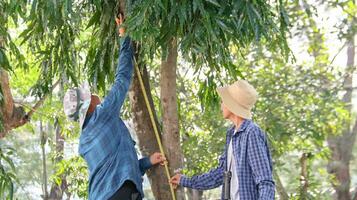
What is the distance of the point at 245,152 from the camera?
209 centimetres

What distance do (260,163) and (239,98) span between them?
0.85ft

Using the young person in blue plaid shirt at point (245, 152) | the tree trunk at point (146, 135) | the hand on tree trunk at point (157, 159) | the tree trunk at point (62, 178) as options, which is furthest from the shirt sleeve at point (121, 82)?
the tree trunk at point (62, 178)

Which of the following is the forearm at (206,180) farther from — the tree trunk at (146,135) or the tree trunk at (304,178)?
the tree trunk at (304,178)

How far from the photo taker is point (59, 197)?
24.8ft

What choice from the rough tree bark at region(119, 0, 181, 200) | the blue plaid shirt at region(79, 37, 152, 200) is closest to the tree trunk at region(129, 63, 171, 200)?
the rough tree bark at region(119, 0, 181, 200)

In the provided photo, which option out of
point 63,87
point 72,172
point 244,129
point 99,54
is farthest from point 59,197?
point 244,129

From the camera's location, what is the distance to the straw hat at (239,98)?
2.17 meters

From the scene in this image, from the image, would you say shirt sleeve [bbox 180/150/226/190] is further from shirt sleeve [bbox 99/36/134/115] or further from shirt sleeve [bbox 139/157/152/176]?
shirt sleeve [bbox 99/36/134/115]

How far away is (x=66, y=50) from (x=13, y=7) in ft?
1.52

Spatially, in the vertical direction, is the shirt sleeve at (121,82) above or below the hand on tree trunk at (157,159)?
above

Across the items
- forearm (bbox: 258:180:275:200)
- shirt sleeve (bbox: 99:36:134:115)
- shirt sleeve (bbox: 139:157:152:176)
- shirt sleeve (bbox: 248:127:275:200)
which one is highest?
shirt sleeve (bbox: 99:36:134:115)

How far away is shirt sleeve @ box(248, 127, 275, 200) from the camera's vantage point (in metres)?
2.02

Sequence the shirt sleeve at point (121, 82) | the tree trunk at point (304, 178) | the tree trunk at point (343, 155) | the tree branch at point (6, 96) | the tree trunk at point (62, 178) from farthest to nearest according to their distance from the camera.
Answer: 1. the tree trunk at point (343, 155)
2. the tree trunk at point (62, 178)
3. the tree trunk at point (304, 178)
4. the tree branch at point (6, 96)
5. the shirt sleeve at point (121, 82)

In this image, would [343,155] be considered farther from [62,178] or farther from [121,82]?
[121,82]
